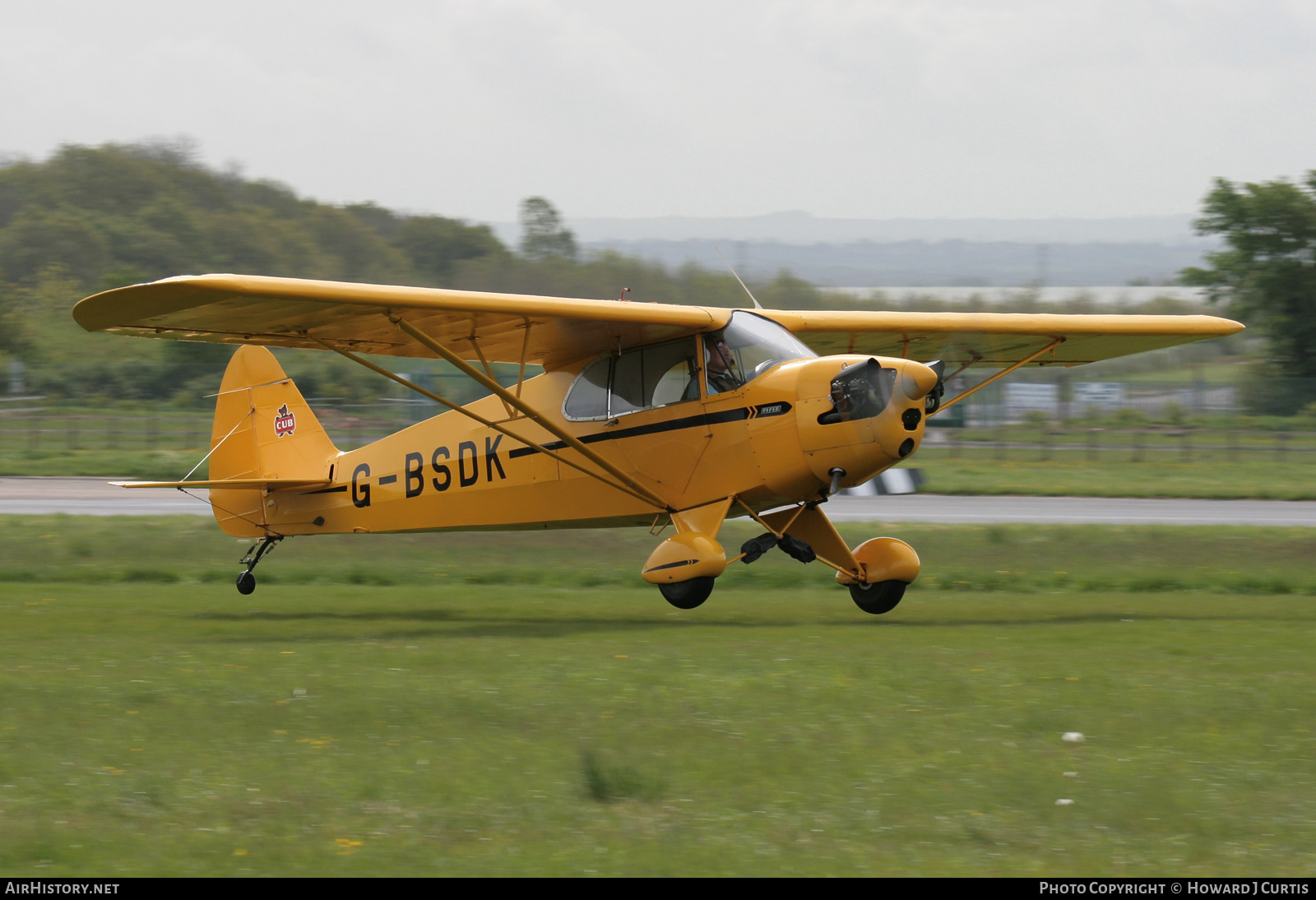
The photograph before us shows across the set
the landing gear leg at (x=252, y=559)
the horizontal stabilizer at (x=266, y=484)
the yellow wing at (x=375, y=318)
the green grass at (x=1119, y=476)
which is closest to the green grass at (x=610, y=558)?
the landing gear leg at (x=252, y=559)

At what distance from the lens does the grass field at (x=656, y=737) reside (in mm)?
5250

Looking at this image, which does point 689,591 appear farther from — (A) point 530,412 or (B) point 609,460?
(A) point 530,412

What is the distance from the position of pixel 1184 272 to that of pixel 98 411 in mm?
38236

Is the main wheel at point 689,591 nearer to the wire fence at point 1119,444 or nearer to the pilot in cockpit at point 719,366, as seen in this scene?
the pilot in cockpit at point 719,366

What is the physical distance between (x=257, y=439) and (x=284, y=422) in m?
0.44

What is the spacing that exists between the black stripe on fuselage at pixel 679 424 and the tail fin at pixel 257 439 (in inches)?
146

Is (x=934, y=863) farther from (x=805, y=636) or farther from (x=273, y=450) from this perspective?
(x=273, y=450)

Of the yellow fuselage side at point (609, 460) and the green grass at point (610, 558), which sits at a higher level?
the yellow fuselage side at point (609, 460)

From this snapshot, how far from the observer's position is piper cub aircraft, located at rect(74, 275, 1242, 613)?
10.7 m

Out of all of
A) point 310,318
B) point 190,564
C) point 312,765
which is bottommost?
point 190,564

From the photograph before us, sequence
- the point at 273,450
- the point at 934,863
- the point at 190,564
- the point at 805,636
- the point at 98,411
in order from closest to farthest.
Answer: the point at 934,863
the point at 805,636
the point at 273,450
the point at 190,564
the point at 98,411

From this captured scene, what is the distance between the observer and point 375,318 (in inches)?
437

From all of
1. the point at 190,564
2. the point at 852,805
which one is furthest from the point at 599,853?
the point at 190,564
